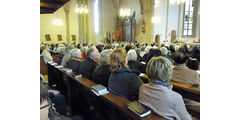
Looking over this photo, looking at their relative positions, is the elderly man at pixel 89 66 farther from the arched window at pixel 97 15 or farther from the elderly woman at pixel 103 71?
the arched window at pixel 97 15

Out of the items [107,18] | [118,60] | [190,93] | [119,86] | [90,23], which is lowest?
[190,93]

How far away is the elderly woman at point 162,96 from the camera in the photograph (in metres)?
1.40

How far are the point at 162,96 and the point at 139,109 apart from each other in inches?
9.8

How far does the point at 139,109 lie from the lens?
4.63ft

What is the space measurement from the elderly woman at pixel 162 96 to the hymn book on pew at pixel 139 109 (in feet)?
0.15

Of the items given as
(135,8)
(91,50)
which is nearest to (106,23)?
(135,8)

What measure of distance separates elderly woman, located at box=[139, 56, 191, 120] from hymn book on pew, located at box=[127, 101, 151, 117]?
0.05m

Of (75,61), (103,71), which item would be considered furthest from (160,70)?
(75,61)

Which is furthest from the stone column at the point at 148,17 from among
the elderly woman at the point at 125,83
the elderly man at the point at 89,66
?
the elderly woman at the point at 125,83

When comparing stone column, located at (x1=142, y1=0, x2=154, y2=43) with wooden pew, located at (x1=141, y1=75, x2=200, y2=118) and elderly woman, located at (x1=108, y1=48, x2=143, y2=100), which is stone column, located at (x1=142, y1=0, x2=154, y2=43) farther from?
elderly woman, located at (x1=108, y1=48, x2=143, y2=100)

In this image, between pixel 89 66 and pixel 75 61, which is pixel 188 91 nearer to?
pixel 89 66
